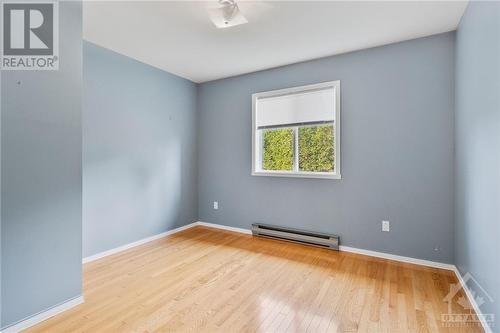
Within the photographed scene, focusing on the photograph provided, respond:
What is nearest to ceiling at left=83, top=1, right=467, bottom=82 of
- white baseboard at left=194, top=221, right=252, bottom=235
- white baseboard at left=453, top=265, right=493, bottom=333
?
white baseboard at left=453, top=265, right=493, bottom=333

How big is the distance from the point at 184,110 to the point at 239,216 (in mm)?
2042

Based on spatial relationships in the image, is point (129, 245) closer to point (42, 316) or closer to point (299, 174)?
point (42, 316)

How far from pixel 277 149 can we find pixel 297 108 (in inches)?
27.0

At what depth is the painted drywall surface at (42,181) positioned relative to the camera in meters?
1.67

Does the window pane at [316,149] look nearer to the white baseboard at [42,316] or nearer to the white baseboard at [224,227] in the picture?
the white baseboard at [224,227]

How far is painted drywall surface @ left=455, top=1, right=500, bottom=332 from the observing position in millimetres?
1532

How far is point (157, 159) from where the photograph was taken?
3756mm

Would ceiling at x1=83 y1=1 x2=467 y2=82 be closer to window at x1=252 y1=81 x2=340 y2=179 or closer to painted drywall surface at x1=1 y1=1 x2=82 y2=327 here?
window at x1=252 y1=81 x2=340 y2=179

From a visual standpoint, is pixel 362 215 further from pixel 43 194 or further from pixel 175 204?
pixel 43 194

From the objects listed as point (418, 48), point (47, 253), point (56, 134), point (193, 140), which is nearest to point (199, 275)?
point (47, 253)

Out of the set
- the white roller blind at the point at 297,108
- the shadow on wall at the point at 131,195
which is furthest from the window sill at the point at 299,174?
the shadow on wall at the point at 131,195

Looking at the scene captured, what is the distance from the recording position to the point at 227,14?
2.07 metres
